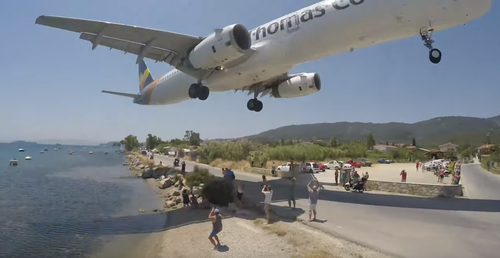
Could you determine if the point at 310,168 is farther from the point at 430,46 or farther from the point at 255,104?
the point at 430,46

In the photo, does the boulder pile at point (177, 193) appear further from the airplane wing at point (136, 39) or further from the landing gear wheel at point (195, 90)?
the airplane wing at point (136, 39)

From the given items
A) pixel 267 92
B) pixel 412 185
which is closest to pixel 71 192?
pixel 267 92

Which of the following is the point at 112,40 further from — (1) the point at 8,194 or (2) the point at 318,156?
(2) the point at 318,156

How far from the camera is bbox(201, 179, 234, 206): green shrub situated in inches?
760

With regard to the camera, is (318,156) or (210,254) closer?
(210,254)

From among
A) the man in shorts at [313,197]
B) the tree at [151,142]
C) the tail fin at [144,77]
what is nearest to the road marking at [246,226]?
the man in shorts at [313,197]

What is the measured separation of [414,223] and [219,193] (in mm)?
10619

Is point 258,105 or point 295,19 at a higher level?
point 295,19

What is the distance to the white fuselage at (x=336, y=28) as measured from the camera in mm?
13469

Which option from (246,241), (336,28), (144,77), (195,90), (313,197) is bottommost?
(246,241)

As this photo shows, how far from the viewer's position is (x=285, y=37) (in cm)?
1847

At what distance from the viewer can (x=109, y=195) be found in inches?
1175

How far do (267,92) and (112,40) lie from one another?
12.6 m

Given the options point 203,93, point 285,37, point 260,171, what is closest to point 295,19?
point 285,37
